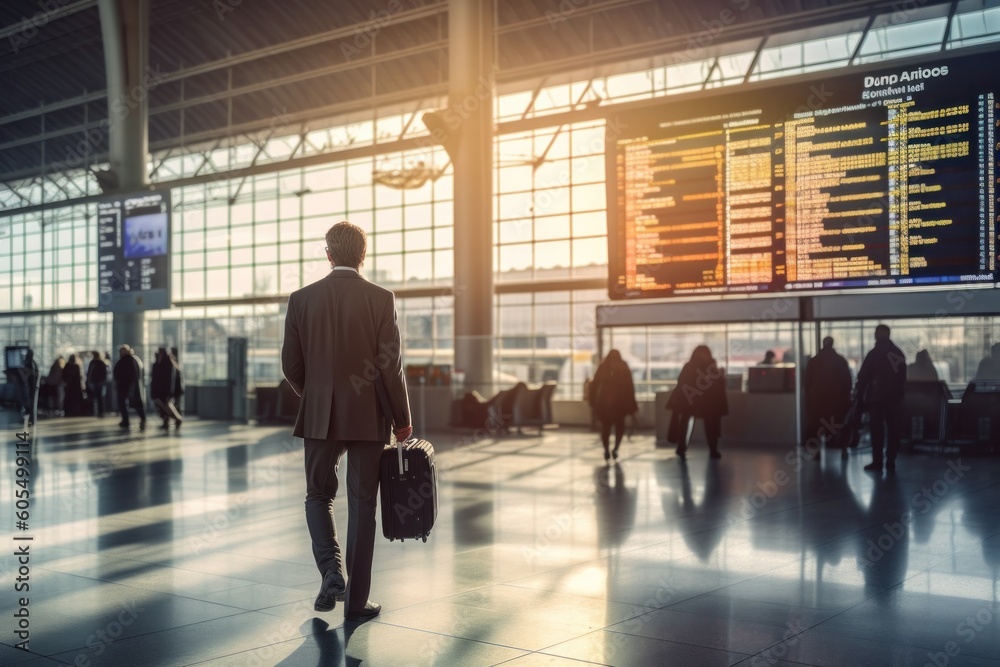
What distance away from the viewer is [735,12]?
73.2 feet

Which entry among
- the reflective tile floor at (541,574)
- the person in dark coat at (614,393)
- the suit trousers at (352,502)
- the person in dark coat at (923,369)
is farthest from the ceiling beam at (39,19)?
the suit trousers at (352,502)

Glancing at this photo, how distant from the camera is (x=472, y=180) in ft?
69.6

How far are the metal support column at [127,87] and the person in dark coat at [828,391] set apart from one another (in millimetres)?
16861

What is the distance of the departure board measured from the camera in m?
10.9

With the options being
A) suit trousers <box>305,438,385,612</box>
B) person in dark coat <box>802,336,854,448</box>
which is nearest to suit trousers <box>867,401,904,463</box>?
person in dark coat <box>802,336,854,448</box>

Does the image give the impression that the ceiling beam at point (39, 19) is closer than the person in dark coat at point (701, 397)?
No

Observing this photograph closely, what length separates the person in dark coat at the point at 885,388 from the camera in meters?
12.1

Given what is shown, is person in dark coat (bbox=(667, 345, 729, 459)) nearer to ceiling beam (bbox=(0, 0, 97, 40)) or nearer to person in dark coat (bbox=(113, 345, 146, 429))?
person in dark coat (bbox=(113, 345, 146, 429))

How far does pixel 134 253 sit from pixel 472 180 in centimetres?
728

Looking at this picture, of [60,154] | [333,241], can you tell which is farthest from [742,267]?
[60,154]

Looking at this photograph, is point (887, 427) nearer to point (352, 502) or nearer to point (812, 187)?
point (812, 187)

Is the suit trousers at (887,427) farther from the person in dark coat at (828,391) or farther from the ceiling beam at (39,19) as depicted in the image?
the ceiling beam at (39,19)

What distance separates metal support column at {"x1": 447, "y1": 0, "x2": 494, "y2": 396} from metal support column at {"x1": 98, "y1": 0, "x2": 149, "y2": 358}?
313 inches

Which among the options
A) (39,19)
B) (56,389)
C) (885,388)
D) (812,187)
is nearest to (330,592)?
(812,187)
